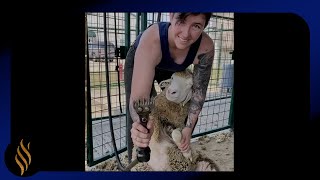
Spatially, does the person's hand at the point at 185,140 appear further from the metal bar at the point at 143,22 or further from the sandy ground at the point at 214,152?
the metal bar at the point at 143,22

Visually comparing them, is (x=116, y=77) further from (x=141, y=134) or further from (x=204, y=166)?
(x=204, y=166)

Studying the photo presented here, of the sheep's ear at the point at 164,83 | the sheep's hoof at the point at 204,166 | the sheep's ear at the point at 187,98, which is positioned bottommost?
the sheep's hoof at the point at 204,166

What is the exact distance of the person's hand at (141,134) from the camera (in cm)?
180

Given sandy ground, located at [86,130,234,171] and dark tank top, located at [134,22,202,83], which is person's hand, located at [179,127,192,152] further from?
dark tank top, located at [134,22,202,83]

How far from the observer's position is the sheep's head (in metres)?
1.79

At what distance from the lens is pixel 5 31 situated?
183cm

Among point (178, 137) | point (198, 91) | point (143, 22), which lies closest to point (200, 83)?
point (198, 91)

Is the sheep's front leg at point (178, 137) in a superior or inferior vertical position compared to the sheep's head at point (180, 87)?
inferior

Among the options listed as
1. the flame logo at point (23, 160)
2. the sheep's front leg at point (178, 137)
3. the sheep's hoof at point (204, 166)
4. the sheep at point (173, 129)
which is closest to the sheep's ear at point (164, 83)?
the sheep at point (173, 129)

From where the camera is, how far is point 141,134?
180cm

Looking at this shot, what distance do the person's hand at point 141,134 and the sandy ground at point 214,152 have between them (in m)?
0.09

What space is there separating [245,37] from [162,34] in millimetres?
405

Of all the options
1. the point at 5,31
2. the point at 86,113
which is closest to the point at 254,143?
the point at 86,113

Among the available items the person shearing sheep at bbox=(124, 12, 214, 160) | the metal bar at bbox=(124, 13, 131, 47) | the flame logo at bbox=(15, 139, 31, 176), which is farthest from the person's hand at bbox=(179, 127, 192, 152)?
the flame logo at bbox=(15, 139, 31, 176)
